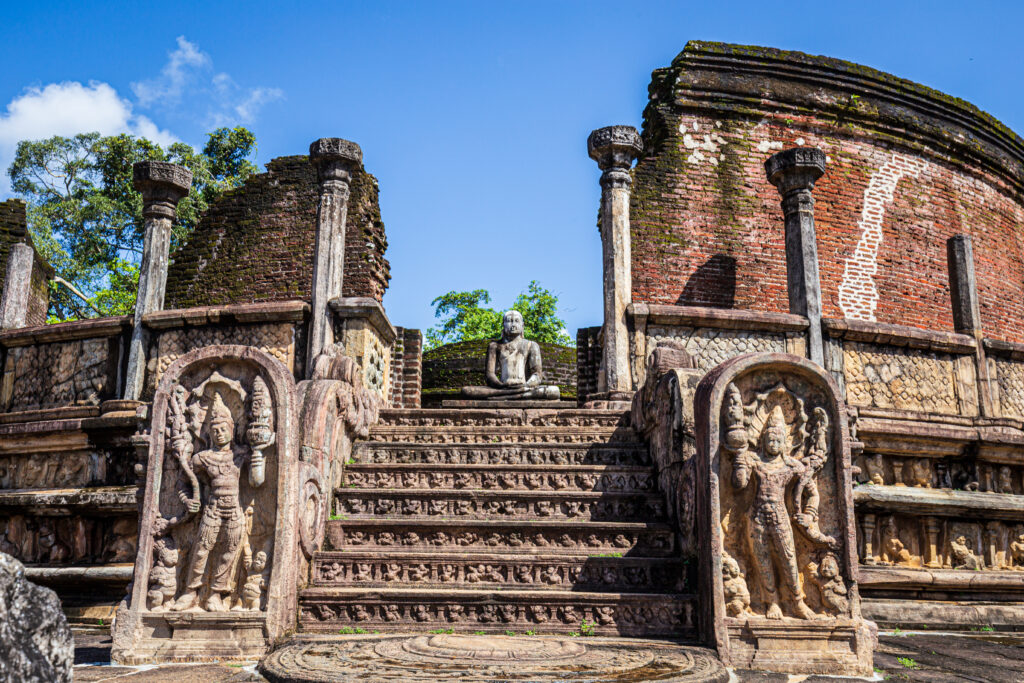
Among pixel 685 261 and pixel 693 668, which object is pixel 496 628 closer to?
pixel 693 668

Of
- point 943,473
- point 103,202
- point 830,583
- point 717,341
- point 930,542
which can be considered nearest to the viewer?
point 830,583

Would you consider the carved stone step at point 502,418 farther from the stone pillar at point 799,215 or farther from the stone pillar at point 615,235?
the stone pillar at point 799,215

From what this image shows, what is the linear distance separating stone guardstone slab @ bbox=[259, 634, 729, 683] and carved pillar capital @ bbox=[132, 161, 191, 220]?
6.42m

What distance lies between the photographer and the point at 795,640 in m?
4.31

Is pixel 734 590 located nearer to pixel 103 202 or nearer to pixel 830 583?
pixel 830 583

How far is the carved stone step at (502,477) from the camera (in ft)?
19.6

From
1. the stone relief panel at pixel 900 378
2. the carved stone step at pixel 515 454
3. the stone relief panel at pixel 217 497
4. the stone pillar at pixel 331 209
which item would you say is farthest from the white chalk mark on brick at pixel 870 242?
the stone relief panel at pixel 217 497

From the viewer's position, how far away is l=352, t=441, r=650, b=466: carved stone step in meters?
6.45

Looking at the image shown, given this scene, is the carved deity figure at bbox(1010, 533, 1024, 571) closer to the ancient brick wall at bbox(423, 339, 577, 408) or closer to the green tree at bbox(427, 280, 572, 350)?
the ancient brick wall at bbox(423, 339, 577, 408)

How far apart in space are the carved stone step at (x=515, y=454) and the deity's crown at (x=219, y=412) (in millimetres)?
1887

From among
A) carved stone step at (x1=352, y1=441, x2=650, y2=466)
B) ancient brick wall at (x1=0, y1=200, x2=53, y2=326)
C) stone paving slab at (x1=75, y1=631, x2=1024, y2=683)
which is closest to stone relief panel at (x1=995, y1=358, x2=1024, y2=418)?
stone paving slab at (x1=75, y1=631, x2=1024, y2=683)

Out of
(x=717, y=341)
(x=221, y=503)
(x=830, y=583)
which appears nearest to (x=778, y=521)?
(x=830, y=583)

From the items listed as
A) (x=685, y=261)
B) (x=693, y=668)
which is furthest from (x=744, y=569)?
(x=685, y=261)

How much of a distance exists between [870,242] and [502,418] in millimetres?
8984
